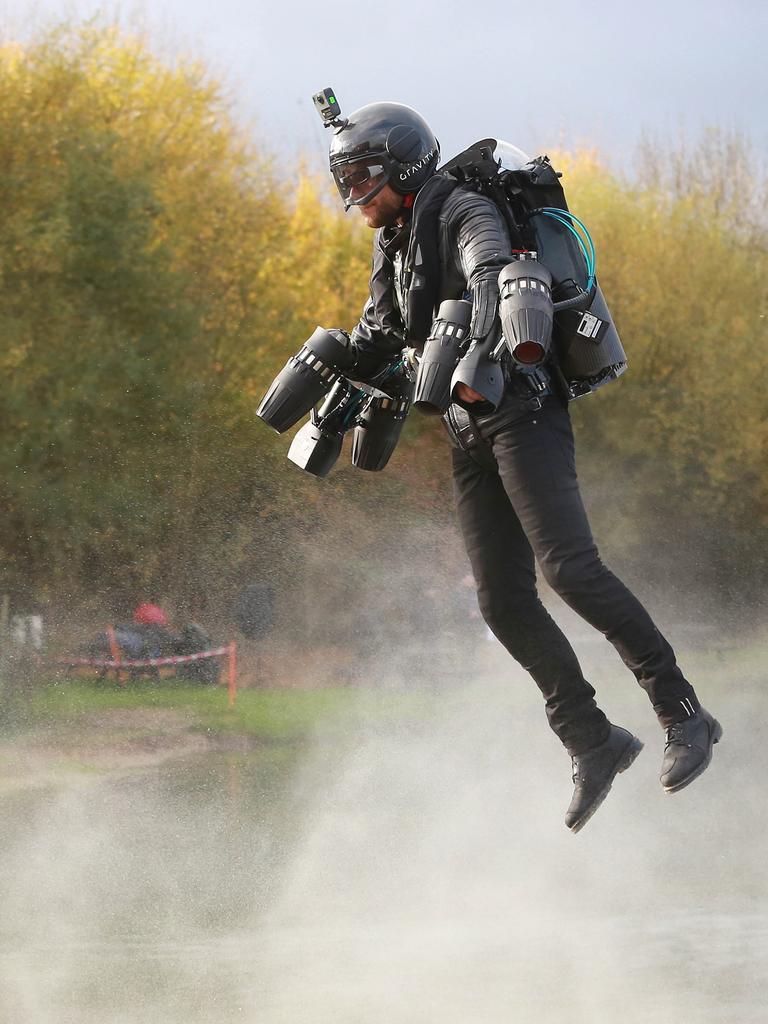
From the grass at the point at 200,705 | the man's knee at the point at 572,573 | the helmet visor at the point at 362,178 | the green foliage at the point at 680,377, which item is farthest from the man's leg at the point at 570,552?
the green foliage at the point at 680,377

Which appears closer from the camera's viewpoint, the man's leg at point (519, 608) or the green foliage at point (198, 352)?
the man's leg at point (519, 608)

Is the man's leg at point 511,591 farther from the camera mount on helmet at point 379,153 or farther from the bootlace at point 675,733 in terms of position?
the camera mount on helmet at point 379,153

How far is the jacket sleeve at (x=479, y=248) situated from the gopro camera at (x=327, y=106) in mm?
685

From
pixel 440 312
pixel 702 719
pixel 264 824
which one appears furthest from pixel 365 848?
pixel 440 312

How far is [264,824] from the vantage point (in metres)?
10.2

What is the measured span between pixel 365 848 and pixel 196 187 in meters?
17.8

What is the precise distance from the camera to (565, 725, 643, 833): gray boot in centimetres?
589

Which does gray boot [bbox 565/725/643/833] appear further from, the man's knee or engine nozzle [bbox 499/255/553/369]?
engine nozzle [bbox 499/255/553/369]

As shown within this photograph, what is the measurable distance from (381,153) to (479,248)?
2.21 feet

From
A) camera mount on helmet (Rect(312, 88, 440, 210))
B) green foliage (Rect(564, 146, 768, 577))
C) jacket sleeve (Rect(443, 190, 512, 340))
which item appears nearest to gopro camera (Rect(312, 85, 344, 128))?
camera mount on helmet (Rect(312, 88, 440, 210))

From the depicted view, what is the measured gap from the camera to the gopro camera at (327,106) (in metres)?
6.11

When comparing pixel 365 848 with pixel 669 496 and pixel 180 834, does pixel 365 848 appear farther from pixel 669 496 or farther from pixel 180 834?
pixel 669 496

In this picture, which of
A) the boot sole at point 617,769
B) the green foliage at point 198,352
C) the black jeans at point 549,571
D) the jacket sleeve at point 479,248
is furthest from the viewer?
the green foliage at point 198,352

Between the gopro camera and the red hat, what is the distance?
14.5 m
